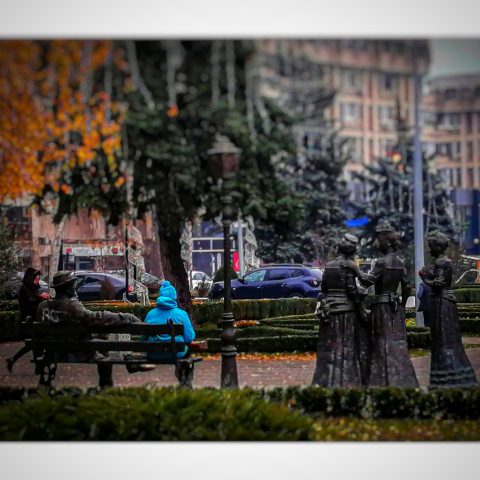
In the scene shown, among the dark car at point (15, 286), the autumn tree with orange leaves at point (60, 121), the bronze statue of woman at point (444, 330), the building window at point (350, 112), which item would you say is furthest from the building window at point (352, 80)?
the dark car at point (15, 286)

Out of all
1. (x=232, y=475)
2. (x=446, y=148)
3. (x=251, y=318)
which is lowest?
(x=232, y=475)

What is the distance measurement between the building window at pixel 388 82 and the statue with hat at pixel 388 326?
6.16 feet

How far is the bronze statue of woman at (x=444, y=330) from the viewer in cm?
974

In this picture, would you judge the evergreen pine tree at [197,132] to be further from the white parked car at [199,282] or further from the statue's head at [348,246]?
the statue's head at [348,246]

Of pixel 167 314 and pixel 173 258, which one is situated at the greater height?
pixel 173 258

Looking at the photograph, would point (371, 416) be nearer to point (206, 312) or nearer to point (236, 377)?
point (236, 377)

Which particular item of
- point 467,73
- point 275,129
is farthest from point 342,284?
point 467,73

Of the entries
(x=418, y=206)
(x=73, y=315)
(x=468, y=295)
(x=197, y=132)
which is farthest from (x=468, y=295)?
(x=73, y=315)

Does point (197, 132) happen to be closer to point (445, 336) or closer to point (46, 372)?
point (46, 372)

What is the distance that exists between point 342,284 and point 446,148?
243 centimetres

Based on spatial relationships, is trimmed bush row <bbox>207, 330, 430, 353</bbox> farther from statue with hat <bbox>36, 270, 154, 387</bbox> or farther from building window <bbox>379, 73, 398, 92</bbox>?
building window <bbox>379, 73, 398, 92</bbox>

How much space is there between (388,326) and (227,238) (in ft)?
5.83

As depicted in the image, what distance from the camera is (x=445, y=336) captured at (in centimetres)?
980

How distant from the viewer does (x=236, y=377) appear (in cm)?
988
